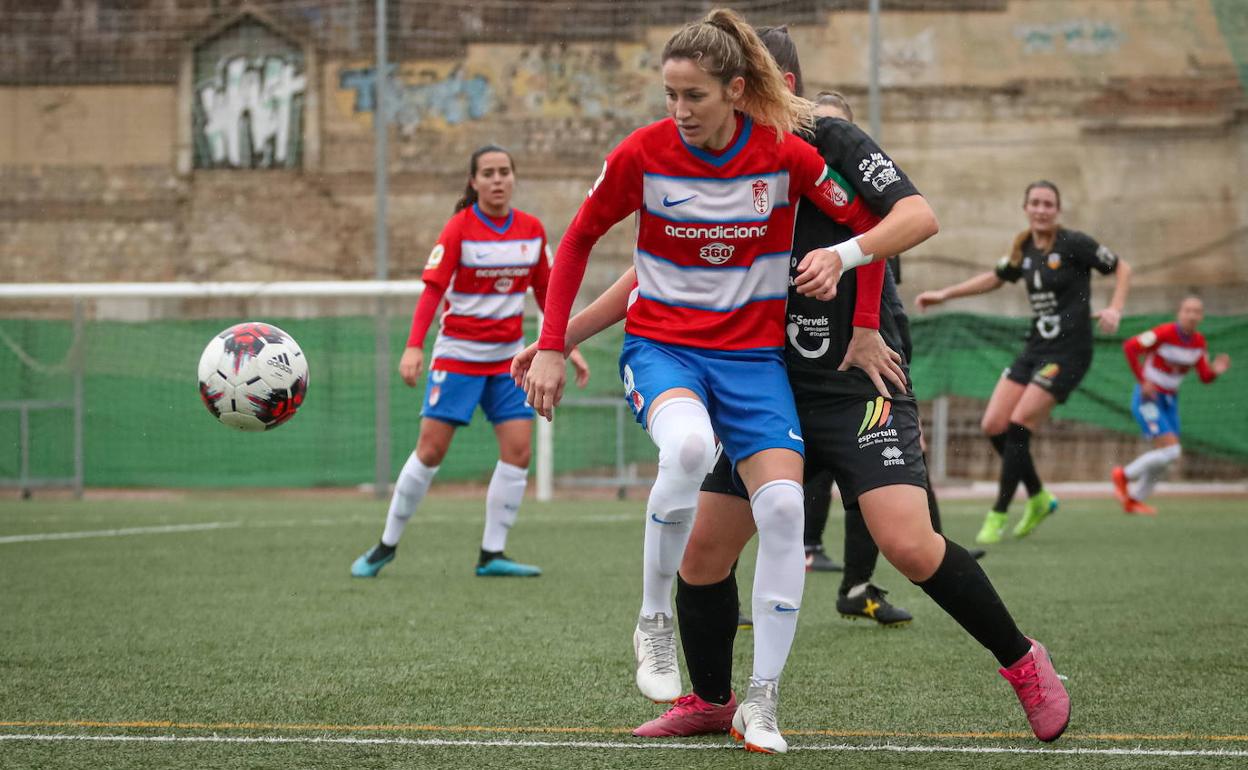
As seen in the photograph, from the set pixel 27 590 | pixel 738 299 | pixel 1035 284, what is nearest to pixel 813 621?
pixel 738 299

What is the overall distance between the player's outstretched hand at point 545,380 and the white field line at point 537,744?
0.81 metres

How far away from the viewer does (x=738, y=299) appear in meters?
4.00

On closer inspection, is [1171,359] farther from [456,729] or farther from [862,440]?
[456,729]

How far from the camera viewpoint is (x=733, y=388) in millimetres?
3947

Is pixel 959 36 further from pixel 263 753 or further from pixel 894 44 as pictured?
pixel 263 753

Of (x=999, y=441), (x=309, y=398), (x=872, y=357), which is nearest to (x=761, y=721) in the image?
(x=872, y=357)

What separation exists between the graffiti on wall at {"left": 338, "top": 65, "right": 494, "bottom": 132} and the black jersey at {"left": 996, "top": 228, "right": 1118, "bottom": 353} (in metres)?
Answer: 15.0

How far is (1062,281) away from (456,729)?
6.68 metres

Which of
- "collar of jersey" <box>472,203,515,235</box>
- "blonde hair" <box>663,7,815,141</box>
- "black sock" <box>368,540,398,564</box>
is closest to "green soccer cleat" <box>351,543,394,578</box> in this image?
"black sock" <box>368,540,398,564</box>

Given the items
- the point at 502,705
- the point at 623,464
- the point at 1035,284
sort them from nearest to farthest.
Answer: the point at 502,705, the point at 1035,284, the point at 623,464

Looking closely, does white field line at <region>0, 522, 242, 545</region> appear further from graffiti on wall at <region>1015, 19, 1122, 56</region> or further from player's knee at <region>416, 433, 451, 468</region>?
graffiti on wall at <region>1015, 19, 1122, 56</region>

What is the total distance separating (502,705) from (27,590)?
378cm

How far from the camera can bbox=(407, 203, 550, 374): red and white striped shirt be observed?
8195mm

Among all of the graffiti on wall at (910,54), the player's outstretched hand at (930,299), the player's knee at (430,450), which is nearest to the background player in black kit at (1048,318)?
the player's outstretched hand at (930,299)
